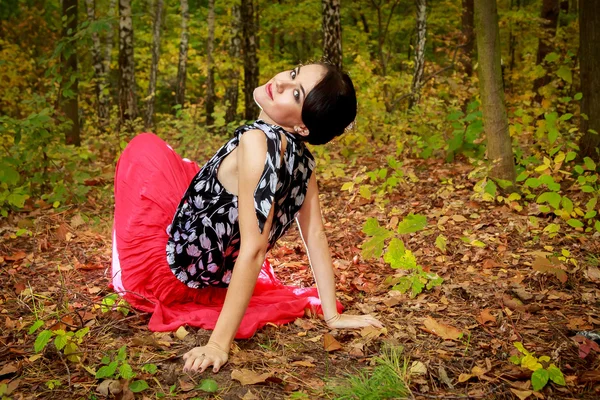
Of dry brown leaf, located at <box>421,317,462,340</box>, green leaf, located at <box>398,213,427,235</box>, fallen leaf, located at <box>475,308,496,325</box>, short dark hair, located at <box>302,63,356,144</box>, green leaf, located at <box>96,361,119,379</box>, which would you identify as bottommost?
fallen leaf, located at <box>475,308,496,325</box>

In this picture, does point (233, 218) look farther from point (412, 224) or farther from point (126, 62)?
point (126, 62)

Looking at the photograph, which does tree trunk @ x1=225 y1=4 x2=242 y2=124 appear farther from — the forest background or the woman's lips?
the woman's lips

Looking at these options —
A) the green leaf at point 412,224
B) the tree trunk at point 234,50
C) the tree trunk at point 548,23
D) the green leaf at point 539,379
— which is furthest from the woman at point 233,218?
the tree trunk at point 234,50

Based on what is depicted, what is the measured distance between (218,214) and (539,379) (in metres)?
1.66

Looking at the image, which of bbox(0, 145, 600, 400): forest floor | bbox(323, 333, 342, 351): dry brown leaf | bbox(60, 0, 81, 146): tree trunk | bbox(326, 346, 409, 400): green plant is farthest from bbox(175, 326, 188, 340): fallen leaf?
bbox(60, 0, 81, 146): tree trunk

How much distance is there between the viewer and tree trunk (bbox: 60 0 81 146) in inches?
180

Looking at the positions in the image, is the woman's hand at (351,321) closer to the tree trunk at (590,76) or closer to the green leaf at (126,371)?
the green leaf at (126,371)

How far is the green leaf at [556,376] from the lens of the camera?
1929mm

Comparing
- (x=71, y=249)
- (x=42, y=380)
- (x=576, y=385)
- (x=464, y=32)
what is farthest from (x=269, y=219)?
(x=464, y=32)

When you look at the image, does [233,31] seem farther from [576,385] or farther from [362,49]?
[576,385]

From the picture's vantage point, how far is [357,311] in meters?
2.89

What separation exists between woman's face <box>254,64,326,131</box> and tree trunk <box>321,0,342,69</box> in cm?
538

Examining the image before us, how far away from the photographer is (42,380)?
202 centimetres

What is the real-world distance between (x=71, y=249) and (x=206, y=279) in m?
1.70
